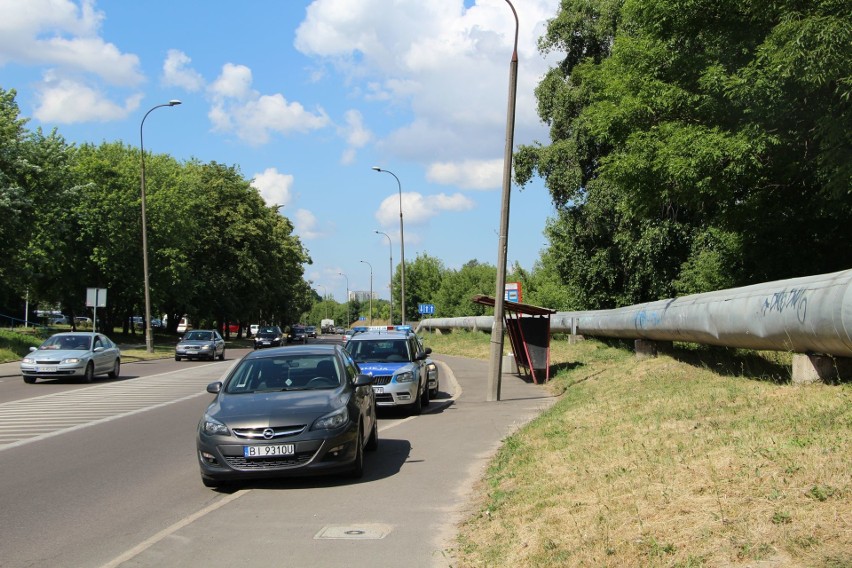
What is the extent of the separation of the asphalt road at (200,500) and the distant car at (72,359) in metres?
8.18

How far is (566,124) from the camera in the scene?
1404 inches

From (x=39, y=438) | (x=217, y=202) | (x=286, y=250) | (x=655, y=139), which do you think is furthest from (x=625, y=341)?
(x=286, y=250)

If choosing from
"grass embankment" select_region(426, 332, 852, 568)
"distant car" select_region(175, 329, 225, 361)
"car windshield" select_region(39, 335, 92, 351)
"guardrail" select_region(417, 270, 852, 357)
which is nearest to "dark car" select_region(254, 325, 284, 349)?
"distant car" select_region(175, 329, 225, 361)

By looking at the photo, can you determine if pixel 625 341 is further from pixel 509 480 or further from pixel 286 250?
pixel 286 250

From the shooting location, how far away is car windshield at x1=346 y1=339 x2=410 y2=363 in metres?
17.3

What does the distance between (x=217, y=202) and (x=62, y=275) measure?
20068 millimetres

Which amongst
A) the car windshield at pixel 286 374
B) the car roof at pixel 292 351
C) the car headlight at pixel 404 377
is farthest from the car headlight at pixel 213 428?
the car headlight at pixel 404 377

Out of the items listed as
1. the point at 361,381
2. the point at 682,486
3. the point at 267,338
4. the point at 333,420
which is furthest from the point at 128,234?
the point at 682,486

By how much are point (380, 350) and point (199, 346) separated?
23905mm

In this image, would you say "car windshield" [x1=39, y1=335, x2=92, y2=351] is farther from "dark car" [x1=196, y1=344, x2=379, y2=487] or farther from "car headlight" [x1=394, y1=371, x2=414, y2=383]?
"dark car" [x1=196, y1=344, x2=379, y2=487]

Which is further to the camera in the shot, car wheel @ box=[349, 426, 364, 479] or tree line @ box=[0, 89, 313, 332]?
tree line @ box=[0, 89, 313, 332]

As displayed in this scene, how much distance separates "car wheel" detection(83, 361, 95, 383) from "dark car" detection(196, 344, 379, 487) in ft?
53.7

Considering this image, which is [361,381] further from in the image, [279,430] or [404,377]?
[404,377]

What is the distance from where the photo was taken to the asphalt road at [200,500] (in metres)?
6.51
